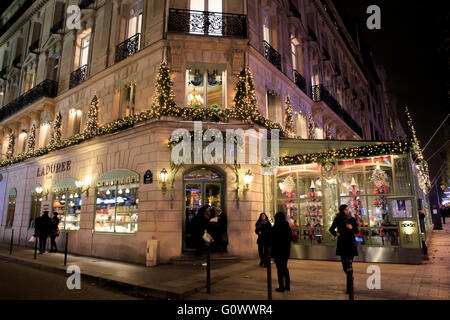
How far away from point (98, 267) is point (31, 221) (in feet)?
34.4

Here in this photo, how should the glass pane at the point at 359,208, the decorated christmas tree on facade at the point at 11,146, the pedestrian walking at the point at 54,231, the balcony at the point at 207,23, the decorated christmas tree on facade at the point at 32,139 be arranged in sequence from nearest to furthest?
the glass pane at the point at 359,208 → the balcony at the point at 207,23 → the pedestrian walking at the point at 54,231 → the decorated christmas tree on facade at the point at 32,139 → the decorated christmas tree on facade at the point at 11,146

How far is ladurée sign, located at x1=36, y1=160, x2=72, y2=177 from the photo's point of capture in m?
15.2

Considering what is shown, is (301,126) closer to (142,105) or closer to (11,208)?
(142,105)

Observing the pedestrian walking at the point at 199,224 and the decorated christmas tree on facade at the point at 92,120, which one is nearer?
the pedestrian walking at the point at 199,224

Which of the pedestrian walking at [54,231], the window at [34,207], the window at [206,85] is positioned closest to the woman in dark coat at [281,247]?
the window at [206,85]

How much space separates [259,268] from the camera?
9266 millimetres

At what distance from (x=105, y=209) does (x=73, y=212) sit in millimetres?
2792

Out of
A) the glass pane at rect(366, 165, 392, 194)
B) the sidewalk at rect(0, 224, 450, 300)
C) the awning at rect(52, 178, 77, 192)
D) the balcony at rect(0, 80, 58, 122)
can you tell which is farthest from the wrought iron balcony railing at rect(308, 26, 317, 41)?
the awning at rect(52, 178, 77, 192)

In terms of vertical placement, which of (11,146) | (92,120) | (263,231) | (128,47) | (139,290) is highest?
(128,47)

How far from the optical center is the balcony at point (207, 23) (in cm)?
1191

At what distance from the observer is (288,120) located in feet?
48.0

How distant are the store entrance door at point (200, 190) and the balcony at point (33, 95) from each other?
11909mm

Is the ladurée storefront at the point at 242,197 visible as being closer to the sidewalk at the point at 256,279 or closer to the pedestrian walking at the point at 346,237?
the sidewalk at the point at 256,279

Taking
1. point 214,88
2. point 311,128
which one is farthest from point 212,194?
point 311,128
